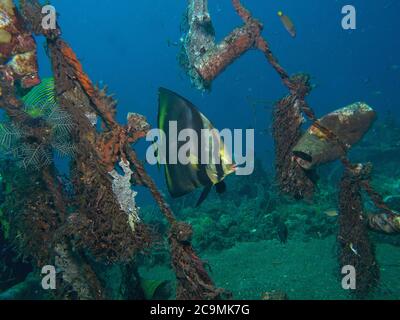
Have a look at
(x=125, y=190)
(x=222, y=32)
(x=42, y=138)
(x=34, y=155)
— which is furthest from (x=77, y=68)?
(x=222, y=32)

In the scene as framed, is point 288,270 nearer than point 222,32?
Yes

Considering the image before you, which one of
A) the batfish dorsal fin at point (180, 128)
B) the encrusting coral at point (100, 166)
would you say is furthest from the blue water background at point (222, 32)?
the batfish dorsal fin at point (180, 128)

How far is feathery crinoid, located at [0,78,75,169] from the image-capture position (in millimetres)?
4031

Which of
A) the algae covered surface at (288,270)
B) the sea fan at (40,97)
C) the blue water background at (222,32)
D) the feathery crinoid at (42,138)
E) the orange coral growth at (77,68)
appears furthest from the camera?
the blue water background at (222,32)

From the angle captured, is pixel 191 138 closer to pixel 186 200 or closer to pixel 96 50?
pixel 186 200

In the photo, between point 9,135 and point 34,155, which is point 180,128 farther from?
point 9,135

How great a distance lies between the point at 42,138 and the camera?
419 cm

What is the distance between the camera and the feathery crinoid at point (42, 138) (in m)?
4.03

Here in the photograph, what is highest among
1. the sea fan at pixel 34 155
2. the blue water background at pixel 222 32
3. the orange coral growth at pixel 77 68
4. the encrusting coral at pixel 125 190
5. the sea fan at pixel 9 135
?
the blue water background at pixel 222 32

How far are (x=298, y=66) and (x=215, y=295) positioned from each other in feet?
439

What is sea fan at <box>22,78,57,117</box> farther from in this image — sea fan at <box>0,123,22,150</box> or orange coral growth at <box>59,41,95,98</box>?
orange coral growth at <box>59,41,95,98</box>

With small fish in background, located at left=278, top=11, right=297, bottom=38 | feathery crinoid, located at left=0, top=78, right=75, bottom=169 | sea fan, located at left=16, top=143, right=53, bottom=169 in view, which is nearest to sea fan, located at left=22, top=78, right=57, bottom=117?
feathery crinoid, located at left=0, top=78, right=75, bottom=169

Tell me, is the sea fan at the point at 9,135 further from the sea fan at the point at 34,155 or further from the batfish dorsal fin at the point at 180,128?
the batfish dorsal fin at the point at 180,128
